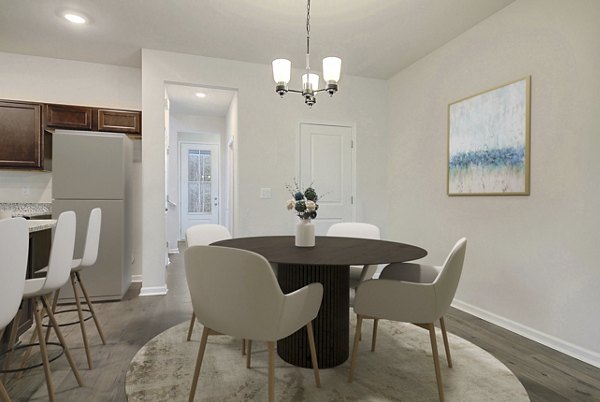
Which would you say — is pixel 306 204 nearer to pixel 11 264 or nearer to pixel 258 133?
pixel 11 264

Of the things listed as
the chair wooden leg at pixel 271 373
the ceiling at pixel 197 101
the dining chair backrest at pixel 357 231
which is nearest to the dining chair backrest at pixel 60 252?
the chair wooden leg at pixel 271 373

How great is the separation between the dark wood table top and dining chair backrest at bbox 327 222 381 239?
0.49 m

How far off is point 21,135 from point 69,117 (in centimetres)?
48

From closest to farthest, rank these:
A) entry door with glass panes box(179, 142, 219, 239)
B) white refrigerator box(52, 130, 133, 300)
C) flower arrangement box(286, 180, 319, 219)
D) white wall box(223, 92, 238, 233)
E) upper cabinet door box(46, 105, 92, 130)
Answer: flower arrangement box(286, 180, 319, 219) < white refrigerator box(52, 130, 133, 300) < upper cabinet door box(46, 105, 92, 130) < white wall box(223, 92, 238, 233) < entry door with glass panes box(179, 142, 219, 239)

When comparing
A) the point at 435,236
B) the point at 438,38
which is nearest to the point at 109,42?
the point at 438,38

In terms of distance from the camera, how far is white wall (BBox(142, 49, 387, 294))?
363 cm

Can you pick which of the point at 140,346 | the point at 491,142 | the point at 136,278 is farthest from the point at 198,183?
the point at 491,142

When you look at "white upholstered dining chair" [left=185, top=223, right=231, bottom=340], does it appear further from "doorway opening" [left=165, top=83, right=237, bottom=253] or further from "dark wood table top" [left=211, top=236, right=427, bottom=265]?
"doorway opening" [left=165, top=83, right=237, bottom=253]

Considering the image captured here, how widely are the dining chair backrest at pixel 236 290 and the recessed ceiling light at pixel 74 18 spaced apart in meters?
2.73

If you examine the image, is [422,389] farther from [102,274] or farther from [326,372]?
[102,274]

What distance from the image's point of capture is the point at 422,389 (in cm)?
183

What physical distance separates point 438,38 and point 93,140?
12.0ft

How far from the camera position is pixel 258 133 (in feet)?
13.1

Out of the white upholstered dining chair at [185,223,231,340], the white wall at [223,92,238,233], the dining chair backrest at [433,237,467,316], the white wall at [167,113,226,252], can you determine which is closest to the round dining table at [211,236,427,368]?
the dining chair backrest at [433,237,467,316]
